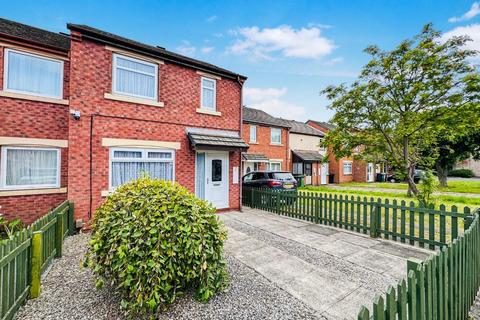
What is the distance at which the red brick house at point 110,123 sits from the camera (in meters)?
7.19

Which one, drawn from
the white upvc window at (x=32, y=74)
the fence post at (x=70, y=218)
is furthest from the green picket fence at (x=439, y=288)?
the white upvc window at (x=32, y=74)

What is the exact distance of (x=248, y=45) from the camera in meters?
16.3

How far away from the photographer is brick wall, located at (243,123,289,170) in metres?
20.2

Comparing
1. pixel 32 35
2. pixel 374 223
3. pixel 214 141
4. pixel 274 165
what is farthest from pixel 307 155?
pixel 32 35

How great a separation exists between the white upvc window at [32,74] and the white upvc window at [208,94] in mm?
5187

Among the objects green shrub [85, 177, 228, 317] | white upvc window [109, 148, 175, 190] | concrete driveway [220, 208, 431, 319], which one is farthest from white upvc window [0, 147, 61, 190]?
concrete driveway [220, 208, 431, 319]

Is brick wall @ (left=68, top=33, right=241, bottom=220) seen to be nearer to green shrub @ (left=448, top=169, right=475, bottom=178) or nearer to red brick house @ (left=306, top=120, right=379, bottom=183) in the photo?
red brick house @ (left=306, top=120, right=379, bottom=183)

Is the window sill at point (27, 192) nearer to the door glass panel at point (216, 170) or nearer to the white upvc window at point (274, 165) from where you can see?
the door glass panel at point (216, 170)

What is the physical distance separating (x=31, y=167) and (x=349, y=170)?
1247 inches

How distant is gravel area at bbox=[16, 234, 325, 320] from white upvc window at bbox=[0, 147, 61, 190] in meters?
5.04

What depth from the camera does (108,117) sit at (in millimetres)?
7688

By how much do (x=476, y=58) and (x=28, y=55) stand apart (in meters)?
17.7

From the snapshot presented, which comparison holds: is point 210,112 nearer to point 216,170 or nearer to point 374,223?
point 216,170

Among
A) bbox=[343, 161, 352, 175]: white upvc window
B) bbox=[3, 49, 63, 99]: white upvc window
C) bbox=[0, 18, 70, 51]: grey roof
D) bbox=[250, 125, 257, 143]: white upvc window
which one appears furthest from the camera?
bbox=[343, 161, 352, 175]: white upvc window
